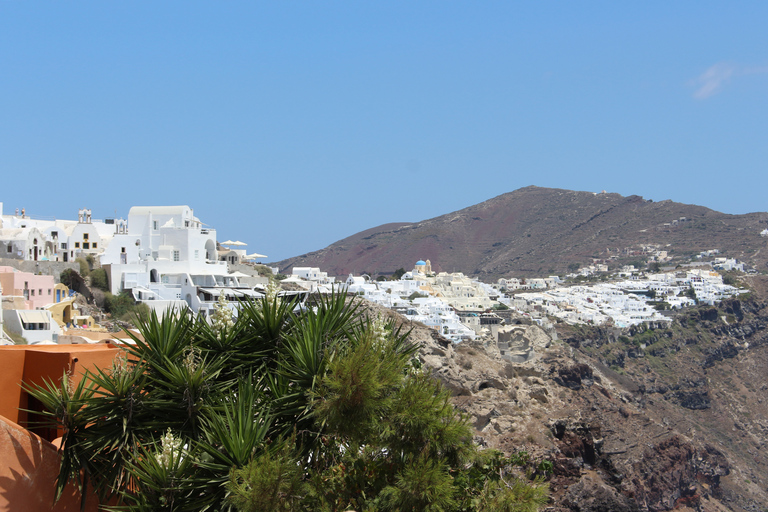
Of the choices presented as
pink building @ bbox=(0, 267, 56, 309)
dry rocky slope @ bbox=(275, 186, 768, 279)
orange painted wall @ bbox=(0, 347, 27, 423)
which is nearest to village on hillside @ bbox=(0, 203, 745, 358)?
pink building @ bbox=(0, 267, 56, 309)

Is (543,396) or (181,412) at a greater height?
(181,412)

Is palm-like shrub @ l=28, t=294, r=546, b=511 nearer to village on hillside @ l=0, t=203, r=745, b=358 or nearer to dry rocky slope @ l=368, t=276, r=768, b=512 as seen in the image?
village on hillside @ l=0, t=203, r=745, b=358

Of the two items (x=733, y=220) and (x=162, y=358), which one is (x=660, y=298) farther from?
(x=162, y=358)

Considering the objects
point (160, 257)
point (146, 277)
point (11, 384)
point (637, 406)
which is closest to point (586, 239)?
point (637, 406)

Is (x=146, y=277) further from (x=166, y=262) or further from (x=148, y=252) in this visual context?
(x=148, y=252)

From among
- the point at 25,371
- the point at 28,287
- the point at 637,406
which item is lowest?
the point at 637,406

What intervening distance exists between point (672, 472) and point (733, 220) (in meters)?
141

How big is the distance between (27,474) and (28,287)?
2532 cm

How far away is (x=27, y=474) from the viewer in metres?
7.10

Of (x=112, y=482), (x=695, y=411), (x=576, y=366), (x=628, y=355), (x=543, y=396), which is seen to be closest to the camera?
(x=112, y=482)

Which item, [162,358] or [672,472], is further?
[672,472]

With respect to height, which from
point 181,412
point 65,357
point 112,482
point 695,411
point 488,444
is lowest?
point 695,411

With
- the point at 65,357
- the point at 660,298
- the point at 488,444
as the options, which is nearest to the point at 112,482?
the point at 65,357

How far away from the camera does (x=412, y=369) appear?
8.03 meters
